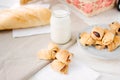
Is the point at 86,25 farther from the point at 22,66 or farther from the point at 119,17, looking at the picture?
the point at 22,66

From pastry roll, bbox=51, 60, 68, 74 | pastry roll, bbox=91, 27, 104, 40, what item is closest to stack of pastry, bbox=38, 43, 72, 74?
pastry roll, bbox=51, 60, 68, 74

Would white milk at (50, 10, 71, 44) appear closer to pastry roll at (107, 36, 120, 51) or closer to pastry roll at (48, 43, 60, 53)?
pastry roll at (48, 43, 60, 53)

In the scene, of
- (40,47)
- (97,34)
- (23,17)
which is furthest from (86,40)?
(23,17)

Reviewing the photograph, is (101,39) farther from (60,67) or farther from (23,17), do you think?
(23,17)

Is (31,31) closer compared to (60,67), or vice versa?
(60,67)

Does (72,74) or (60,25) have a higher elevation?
(60,25)

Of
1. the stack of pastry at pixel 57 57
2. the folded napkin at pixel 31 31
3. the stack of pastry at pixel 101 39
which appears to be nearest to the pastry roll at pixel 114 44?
the stack of pastry at pixel 101 39
